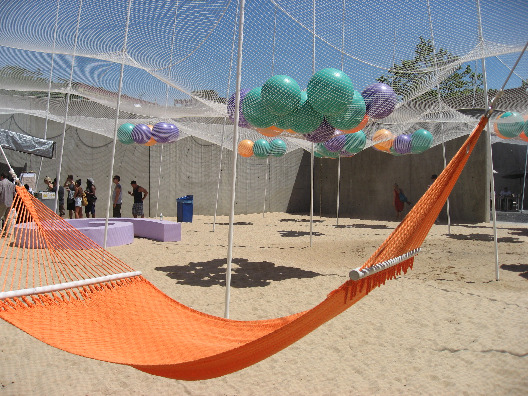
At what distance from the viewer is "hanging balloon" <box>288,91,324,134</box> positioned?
453 centimetres

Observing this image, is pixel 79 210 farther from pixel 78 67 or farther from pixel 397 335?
pixel 397 335

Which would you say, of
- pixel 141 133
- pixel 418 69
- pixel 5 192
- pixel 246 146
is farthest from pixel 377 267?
pixel 246 146

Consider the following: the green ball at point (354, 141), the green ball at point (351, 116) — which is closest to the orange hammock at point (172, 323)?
the green ball at point (351, 116)

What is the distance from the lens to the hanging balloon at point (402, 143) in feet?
31.0

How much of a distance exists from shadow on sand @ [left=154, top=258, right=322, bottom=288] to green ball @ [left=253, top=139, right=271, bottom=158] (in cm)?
505

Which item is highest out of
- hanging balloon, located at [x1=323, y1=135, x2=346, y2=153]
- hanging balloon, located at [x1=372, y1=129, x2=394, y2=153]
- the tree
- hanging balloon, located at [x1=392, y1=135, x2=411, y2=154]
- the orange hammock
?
the tree

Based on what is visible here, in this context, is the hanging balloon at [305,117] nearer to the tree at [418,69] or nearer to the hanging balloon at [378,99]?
the hanging balloon at [378,99]

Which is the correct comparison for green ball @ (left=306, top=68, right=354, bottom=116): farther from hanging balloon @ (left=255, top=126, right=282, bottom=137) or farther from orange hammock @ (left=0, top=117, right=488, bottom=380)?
orange hammock @ (left=0, top=117, right=488, bottom=380)

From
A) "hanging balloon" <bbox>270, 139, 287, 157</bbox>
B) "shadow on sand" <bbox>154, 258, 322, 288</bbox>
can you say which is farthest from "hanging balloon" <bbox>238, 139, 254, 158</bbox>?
"shadow on sand" <bbox>154, 258, 322, 288</bbox>

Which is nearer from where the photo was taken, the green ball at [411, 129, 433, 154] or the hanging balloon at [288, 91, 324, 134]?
the hanging balloon at [288, 91, 324, 134]

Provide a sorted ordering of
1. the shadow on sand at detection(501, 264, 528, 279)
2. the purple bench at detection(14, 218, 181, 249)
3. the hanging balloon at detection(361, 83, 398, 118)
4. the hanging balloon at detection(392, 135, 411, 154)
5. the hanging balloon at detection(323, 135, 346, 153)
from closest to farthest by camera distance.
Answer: the hanging balloon at detection(361, 83, 398, 118) < the shadow on sand at detection(501, 264, 528, 279) < the purple bench at detection(14, 218, 181, 249) < the hanging balloon at detection(323, 135, 346, 153) < the hanging balloon at detection(392, 135, 411, 154)

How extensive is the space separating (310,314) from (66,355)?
213 cm

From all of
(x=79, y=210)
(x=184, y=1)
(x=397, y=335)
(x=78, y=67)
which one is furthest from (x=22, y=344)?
(x=79, y=210)

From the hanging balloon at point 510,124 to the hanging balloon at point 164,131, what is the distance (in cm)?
697
